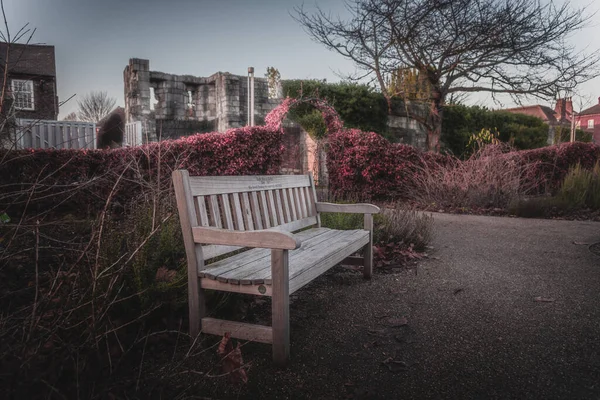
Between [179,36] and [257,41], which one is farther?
[179,36]

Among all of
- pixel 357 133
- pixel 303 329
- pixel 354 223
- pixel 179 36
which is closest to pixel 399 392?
pixel 303 329

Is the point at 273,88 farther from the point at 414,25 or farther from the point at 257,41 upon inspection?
the point at 414,25

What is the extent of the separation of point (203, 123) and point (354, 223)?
15.5 metres

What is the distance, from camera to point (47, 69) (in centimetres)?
2428

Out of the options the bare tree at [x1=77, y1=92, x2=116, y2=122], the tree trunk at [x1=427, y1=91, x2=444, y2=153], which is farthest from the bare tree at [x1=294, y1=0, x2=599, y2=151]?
the bare tree at [x1=77, y1=92, x2=116, y2=122]

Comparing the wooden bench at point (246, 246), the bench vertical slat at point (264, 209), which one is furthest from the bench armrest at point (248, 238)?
the bench vertical slat at point (264, 209)

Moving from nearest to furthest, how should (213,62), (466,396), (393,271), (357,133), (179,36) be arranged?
(466,396)
(393,271)
(357,133)
(179,36)
(213,62)

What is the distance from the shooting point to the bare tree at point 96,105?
119 ft

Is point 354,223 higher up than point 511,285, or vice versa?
point 354,223

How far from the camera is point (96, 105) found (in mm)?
36844

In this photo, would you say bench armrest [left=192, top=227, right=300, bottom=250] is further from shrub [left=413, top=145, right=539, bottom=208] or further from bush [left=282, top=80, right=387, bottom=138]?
bush [left=282, top=80, right=387, bottom=138]

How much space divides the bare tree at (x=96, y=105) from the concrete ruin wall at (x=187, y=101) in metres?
20.3

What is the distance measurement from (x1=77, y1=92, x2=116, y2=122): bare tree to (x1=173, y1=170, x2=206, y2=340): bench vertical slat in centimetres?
3889

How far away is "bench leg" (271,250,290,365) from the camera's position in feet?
6.84
